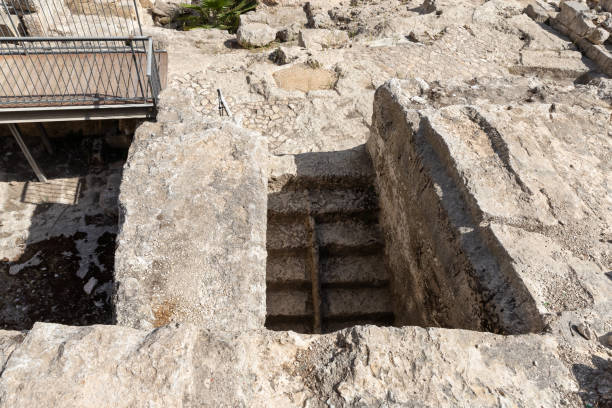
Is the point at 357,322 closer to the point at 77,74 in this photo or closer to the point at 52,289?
the point at 52,289

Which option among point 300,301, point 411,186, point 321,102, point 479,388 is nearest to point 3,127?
point 321,102

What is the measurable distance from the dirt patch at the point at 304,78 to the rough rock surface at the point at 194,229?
3.30m

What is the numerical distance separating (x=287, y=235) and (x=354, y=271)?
0.77 meters

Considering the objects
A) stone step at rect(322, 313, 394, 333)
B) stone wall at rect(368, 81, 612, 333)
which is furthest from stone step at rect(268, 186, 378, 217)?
stone step at rect(322, 313, 394, 333)

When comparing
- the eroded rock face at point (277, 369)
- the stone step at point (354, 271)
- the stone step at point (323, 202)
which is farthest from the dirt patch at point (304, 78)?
the eroded rock face at point (277, 369)

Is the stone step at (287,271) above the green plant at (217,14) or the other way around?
above

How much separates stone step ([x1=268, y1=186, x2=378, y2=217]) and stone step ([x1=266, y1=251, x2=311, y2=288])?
1.49 feet

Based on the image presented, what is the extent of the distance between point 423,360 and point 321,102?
5.18 meters

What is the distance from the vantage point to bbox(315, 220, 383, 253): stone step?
4.12 metres

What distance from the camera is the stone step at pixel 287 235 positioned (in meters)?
4.10

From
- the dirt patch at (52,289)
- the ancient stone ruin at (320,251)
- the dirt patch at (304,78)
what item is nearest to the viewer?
the ancient stone ruin at (320,251)

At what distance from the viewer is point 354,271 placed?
13.5 ft

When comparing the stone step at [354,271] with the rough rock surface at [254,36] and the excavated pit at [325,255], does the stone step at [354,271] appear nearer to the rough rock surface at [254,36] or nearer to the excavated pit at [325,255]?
the excavated pit at [325,255]

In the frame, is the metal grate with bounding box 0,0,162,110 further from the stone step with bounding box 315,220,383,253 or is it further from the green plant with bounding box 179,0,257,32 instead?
the green plant with bounding box 179,0,257,32
